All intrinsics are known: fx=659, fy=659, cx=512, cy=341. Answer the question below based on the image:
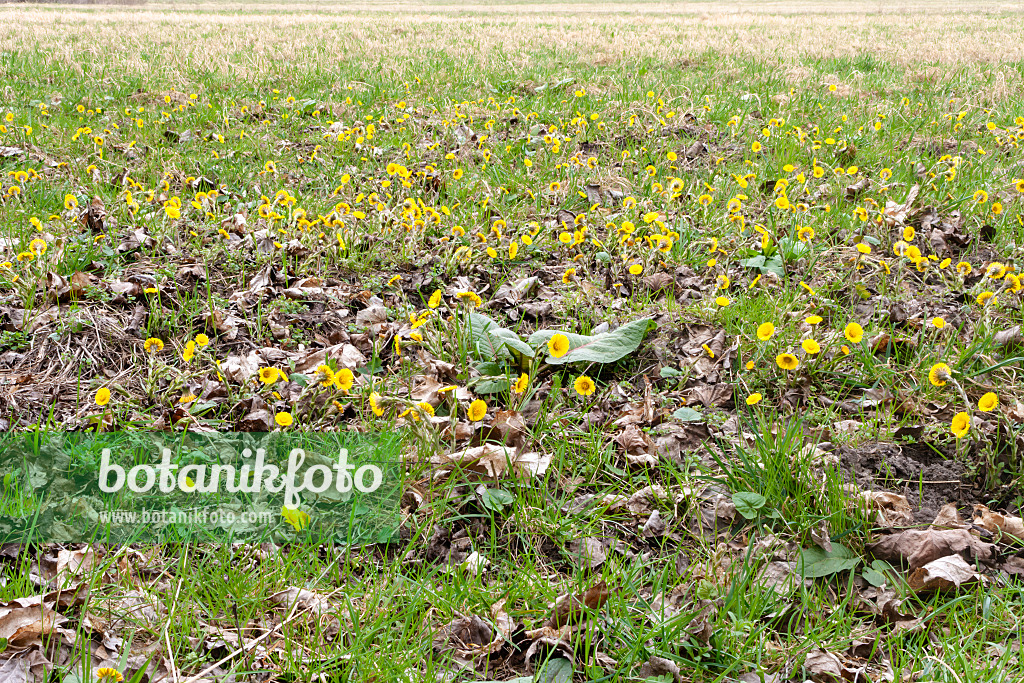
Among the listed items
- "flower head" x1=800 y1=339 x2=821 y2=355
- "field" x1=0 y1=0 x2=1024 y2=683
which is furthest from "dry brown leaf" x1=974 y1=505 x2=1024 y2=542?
"flower head" x1=800 y1=339 x2=821 y2=355

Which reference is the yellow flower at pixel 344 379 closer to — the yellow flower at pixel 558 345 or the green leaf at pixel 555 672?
the yellow flower at pixel 558 345

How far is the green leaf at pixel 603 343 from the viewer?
2777 mm

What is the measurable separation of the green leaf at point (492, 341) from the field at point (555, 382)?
0.04ft

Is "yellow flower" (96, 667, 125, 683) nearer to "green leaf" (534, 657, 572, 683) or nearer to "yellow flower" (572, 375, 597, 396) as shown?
"green leaf" (534, 657, 572, 683)

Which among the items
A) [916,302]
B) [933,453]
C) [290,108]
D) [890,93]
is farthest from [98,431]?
[890,93]

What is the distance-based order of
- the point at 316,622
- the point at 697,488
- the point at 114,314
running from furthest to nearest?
the point at 114,314 → the point at 697,488 → the point at 316,622

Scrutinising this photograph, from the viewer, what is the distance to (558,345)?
8.29ft

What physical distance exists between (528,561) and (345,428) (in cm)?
94

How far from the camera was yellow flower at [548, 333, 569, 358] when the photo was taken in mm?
2514

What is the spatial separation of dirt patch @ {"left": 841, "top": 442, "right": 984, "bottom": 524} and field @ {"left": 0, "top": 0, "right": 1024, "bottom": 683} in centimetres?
1

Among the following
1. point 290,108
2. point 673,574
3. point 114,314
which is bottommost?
point 673,574

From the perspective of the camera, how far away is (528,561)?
6.14 ft

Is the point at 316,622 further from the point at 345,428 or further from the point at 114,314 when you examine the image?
the point at 114,314

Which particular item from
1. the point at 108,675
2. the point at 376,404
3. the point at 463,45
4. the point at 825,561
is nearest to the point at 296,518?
the point at 376,404
